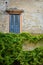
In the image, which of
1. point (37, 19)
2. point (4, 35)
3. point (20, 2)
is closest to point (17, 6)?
point (20, 2)

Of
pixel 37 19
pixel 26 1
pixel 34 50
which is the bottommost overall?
pixel 34 50

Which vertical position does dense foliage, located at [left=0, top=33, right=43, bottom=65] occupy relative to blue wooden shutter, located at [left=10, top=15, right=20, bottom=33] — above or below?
below

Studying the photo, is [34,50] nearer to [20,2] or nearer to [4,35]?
[4,35]

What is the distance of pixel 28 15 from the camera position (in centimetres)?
1795

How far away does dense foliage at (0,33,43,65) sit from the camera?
15091 mm

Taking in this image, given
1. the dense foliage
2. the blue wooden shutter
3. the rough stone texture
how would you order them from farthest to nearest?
the blue wooden shutter, the rough stone texture, the dense foliage

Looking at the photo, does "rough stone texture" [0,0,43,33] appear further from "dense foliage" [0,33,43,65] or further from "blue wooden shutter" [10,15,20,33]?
"dense foliage" [0,33,43,65]

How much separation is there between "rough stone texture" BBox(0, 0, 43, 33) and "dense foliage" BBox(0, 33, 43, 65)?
7.18ft

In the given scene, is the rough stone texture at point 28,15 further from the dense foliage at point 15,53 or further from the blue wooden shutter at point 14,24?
the dense foliage at point 15,53

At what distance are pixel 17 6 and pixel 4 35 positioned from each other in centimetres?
292

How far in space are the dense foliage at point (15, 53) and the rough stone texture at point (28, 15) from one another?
7.18ft

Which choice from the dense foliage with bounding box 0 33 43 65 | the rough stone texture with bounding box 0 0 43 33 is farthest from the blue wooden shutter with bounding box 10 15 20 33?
the dense foliage with bounding box 0 33 43 65

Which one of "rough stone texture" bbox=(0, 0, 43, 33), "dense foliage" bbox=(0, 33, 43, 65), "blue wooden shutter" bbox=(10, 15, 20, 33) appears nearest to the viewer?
"dense foliage" bbox=(0, 33, 43, 65)

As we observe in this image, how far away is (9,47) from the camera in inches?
601
